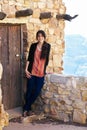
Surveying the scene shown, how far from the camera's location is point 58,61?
826 centimetres

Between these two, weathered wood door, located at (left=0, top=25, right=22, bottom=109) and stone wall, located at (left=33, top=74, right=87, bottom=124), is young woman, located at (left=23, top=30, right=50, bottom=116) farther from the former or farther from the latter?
weathered wood door, located at (left=0, top=25, right=22, bottom=109)

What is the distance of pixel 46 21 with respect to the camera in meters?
7.96

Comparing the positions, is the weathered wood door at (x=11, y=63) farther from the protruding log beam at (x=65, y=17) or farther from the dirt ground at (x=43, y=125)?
the protruding log beam at (x=65, y=17)

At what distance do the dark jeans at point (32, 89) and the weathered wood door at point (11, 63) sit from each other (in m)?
0.44

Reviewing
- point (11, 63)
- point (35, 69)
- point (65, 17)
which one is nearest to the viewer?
point (35, 69)

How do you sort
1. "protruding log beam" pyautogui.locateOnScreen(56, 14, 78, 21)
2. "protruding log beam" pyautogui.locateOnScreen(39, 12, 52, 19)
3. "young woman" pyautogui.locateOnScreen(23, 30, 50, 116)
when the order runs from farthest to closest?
"protruding log beam" pyautogui.locateOnScreen(56, 14, 78, 21) < "protruding log beam" pyautogui.locateOnScreen(39, 12, 52, 19) < "young woman" pyautogui.locateOnScreen(23, 30, 50, 116)

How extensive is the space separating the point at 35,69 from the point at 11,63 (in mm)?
578

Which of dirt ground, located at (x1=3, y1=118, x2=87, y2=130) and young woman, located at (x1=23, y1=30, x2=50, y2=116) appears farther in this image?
young woman, located at (x1=23, y1=30, x2=50, y2=116)

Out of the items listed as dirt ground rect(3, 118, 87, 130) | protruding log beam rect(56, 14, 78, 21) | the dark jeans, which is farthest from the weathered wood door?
protruding log beam rect(56, 14, 78, 21)

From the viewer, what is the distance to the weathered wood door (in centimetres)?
731

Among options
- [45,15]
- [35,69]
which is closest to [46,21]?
[45,15]

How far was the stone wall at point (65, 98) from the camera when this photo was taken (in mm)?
6770

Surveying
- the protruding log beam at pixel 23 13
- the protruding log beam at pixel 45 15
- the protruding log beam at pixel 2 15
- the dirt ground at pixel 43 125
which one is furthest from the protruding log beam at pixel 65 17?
the dirt ground at pixel 43 125

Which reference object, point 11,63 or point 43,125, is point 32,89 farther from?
point 43,125
